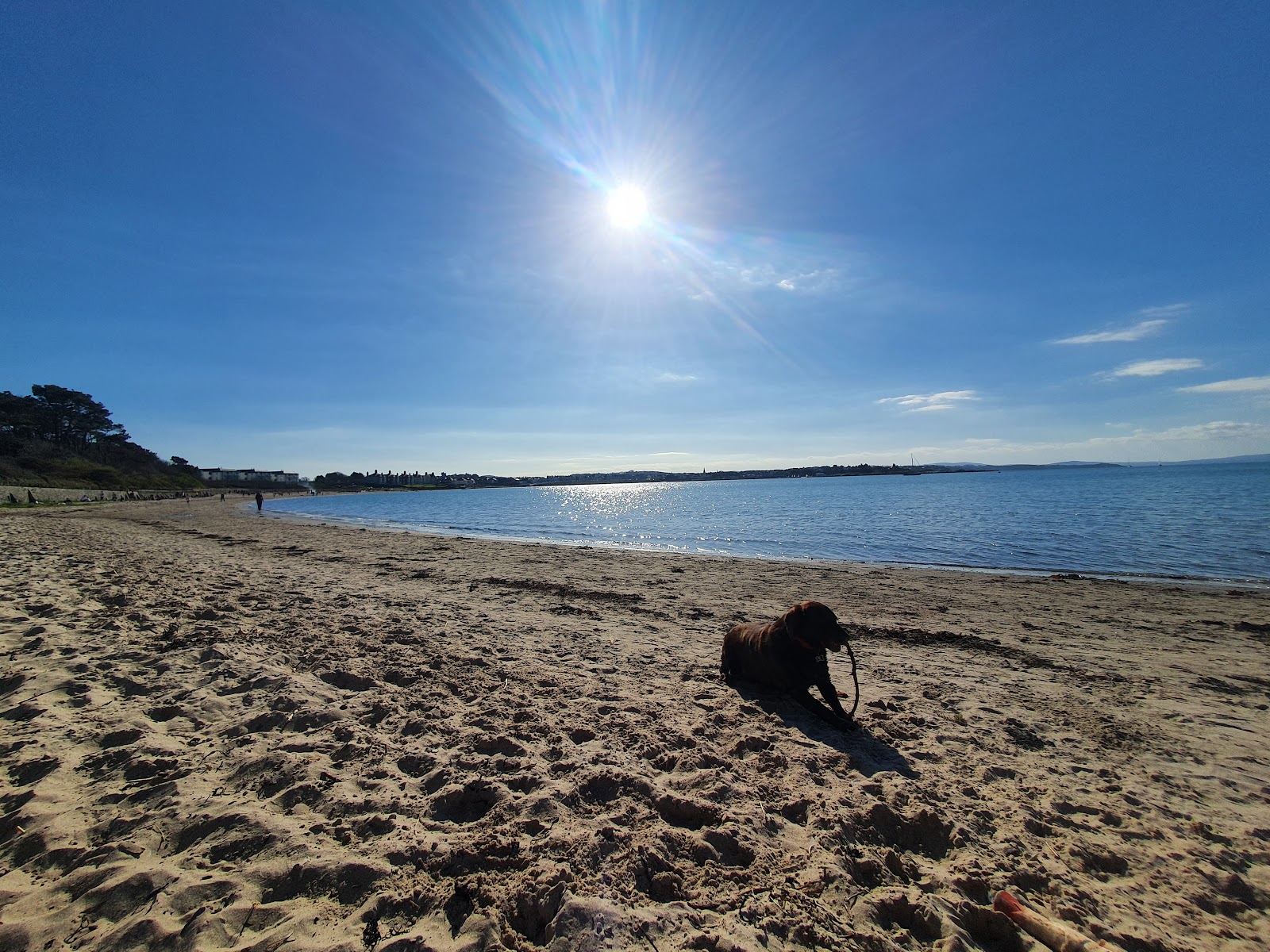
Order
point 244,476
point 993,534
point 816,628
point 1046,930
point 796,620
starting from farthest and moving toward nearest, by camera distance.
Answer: point 244,476, point 993,534, point 796,620, point 816,628, point 1046,930

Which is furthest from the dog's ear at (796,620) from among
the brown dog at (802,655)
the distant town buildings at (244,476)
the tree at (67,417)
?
the distant town buildings at (244,476)

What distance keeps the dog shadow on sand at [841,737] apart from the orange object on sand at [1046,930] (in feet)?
4.13

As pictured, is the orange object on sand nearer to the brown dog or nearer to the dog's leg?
the brown dog

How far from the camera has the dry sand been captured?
2.41 meters

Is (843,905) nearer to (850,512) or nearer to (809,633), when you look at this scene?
(809,633)

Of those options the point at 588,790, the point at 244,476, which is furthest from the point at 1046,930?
the point at 244,476

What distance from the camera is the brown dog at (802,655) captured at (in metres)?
4.65

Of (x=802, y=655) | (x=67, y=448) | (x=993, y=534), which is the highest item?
(x=67, y=448)

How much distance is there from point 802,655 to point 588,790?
2.45m

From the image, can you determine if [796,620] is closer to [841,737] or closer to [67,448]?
[841,737]

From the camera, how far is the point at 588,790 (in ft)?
11.3

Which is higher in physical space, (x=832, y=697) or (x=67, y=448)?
(x=67, y=448)

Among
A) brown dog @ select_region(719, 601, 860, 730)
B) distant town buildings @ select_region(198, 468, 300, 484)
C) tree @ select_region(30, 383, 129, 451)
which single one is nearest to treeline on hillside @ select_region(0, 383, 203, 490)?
tree @ select_region(30, 383, 129, 451)

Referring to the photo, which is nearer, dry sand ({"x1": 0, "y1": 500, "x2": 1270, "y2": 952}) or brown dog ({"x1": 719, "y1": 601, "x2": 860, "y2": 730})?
dry sand ({"x1": 0, "y1": 500, "x2": 1270, "y2": 952})
